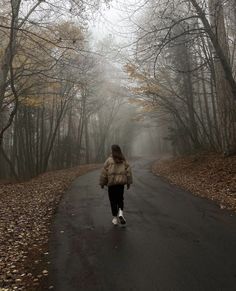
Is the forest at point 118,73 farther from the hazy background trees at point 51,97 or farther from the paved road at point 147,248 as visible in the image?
the paved road at point 147,248

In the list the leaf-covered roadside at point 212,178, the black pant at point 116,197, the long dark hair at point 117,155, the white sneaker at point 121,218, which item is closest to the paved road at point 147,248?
the white sneaker at point 121,218

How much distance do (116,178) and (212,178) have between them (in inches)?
259

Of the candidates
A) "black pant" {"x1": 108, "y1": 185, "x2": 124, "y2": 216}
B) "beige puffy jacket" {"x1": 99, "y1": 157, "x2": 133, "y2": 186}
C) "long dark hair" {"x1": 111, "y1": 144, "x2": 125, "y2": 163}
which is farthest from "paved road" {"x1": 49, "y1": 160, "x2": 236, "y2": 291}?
"long dark hair" {"x1": 111, "y1": 144, "x2": 125, "y2": 163}

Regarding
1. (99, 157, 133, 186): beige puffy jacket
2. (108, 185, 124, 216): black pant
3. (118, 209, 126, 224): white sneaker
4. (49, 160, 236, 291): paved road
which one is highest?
(99, 157, 133, 186): beige puffy jacket

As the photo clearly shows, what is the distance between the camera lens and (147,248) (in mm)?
5898

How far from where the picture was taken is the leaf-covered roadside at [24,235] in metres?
5.10

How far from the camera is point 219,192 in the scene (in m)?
10.9

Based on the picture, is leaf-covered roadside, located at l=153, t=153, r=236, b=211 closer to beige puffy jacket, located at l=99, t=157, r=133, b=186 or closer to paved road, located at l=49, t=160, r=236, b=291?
paved road, located at l=49, t=160, r=236, b=291

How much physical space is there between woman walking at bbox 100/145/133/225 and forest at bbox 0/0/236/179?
3.23 m

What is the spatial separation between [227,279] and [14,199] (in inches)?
375

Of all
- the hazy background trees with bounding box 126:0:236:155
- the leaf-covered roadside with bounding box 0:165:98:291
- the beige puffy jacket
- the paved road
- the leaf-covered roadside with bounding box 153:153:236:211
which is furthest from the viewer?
the hazy background trees with bounding box 126:0:236:155

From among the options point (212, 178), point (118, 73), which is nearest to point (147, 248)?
point (212, 178)

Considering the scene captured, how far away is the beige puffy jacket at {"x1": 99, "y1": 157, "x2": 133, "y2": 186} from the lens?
776cm

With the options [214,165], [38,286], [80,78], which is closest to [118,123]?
[80,78]
